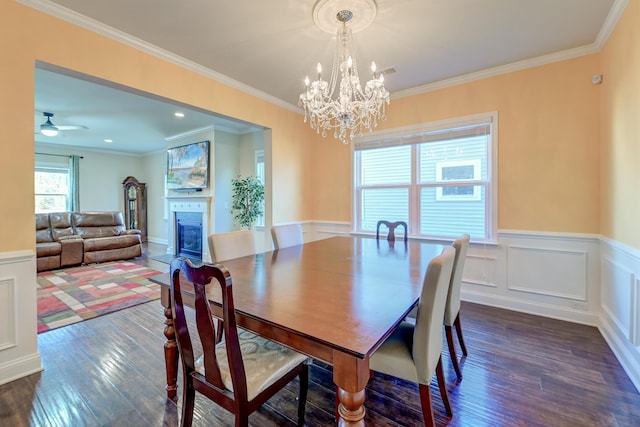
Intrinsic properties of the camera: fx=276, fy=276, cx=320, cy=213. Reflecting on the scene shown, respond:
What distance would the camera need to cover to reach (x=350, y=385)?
37.6 inches

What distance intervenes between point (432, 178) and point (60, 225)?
6902 mm

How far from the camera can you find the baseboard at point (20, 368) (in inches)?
74.0

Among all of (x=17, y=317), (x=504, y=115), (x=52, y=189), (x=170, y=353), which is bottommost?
(x=170, y=353)

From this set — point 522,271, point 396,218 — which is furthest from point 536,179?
point 396,218

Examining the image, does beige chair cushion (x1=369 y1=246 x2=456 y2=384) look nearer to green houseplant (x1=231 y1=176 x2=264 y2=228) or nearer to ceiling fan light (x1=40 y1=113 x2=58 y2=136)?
green houseplant (x1=231 y1=176 x2=264 y2=228)

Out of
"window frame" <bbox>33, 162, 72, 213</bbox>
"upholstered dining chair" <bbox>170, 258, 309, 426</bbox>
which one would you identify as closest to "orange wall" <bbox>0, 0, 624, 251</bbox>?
"upholstered dining chair" <bbox>170, 258, 309, 426</bbox>

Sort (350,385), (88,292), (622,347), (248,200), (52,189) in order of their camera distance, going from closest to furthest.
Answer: (350,385), (622,347), (88,292), (248,200), (52,189)

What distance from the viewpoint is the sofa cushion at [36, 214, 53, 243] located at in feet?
16.7

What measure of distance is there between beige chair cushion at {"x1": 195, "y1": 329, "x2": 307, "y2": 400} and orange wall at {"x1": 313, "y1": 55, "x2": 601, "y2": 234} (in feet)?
9.51

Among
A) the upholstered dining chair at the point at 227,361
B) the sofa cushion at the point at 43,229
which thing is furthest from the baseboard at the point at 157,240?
the upholstered dining chair at the point at 227,361

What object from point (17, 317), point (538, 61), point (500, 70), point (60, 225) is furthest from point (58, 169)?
point (538, 61)

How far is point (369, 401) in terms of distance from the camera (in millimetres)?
1694

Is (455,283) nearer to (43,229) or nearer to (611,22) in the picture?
(611,22)

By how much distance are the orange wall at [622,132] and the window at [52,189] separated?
10044mm
